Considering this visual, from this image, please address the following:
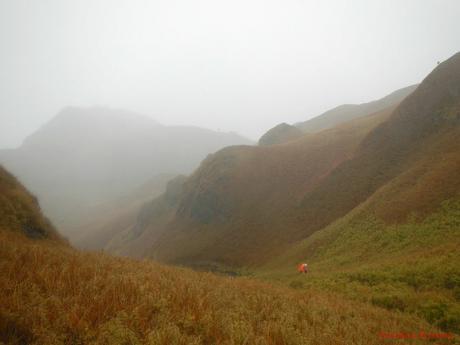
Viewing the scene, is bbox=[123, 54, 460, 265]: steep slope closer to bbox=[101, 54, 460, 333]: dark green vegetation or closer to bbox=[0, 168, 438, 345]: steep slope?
bbox=[101, 54, 460, 333]: dark green vegetation

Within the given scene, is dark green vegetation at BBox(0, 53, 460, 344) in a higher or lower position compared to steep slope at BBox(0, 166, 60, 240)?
lower

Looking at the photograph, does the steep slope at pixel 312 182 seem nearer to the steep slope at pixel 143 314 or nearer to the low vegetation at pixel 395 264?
the low vegetation at pixel 395 264

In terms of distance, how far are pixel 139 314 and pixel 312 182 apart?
44970 mm

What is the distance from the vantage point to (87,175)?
18588 cm

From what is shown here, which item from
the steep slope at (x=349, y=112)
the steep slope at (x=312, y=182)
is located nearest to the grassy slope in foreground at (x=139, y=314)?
the steep slope at (x=312, y=182)

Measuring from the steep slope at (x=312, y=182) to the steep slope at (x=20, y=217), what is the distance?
83.8 feet

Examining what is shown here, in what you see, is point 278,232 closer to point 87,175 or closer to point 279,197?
point 279,197

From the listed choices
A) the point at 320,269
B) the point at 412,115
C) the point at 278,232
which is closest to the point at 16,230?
the point at 320,269

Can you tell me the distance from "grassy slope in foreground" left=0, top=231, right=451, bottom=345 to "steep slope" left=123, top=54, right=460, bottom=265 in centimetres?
2129

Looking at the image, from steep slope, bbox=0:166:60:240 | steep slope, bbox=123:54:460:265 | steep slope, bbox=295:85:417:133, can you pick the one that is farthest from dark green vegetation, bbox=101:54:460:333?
steep slope, bbox=295:85:417:133

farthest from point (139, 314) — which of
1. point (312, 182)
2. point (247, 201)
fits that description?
point (247, 201)

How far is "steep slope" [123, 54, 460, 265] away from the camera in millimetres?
34312

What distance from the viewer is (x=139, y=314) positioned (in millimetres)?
6078

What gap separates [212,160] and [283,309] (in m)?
58.6
